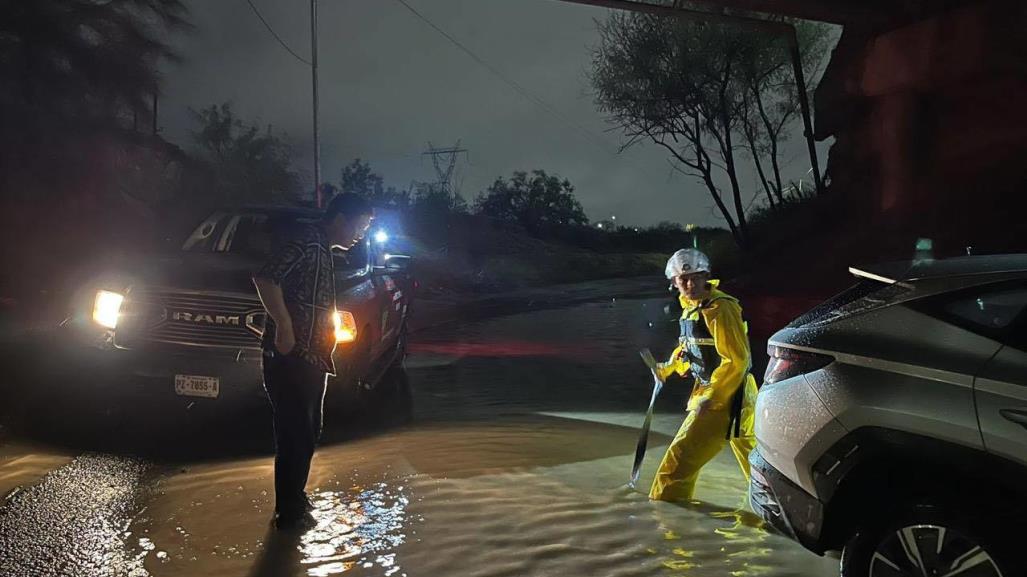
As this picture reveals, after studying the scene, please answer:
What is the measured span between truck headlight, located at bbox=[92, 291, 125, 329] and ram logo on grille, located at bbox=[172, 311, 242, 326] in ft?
1.55

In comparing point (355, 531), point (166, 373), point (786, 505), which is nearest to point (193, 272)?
point (166, 373)

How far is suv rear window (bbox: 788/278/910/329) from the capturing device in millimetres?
3582

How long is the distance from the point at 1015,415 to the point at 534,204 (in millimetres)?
59817

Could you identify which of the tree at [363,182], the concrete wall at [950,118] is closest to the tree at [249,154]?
the tree at [363,182]

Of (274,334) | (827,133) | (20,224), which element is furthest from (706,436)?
(20,224)

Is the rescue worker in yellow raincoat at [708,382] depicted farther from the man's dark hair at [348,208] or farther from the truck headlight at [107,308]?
the truck headlight at [107,308]

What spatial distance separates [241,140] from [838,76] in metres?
42.3

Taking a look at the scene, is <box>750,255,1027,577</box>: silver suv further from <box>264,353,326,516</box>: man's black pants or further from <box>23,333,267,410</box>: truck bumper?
<box>23,333,267,410</box>: truck bumper

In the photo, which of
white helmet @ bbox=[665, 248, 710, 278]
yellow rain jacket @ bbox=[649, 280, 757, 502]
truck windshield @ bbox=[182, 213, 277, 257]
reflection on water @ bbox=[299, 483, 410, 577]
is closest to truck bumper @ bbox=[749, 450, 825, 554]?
yellow rain jacket @ bbox=[649, 280, 757, 502]

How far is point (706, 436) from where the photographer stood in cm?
523

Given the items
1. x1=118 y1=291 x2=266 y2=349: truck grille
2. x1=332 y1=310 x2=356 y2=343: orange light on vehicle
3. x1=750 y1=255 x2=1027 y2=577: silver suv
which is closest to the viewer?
x1=750 y1=255 x2=1027 y2=577: silver suv

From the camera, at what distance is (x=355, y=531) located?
15.7ft

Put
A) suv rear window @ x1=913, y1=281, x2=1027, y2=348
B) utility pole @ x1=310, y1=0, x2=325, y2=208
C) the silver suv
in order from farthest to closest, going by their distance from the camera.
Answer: utility pole @ x1=310, y1=0, x2=325, y2=208, suv rear window @ x1=913, y1=281, x2=1027, y2=348, the silver suv

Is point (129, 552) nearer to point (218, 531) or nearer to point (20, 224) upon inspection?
point (218, 531)
